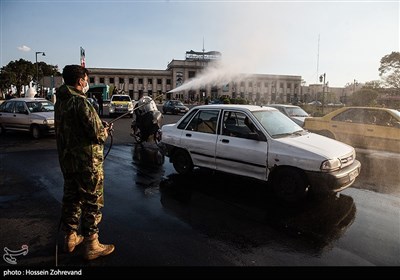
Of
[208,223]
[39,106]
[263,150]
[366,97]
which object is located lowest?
[208,223]

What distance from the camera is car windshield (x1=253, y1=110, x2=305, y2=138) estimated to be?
5246 millimetres

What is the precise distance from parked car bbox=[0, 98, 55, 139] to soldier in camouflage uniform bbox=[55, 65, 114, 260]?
9.73 m

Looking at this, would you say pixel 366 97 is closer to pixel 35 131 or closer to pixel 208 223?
pixel 35 131

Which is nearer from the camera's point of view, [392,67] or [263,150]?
[263,150]

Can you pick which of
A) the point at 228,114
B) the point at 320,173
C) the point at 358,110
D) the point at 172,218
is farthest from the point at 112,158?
the point at 358,110

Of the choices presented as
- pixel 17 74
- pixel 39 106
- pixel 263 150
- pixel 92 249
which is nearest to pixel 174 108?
pixel 39 106

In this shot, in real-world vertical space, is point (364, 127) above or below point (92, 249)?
above

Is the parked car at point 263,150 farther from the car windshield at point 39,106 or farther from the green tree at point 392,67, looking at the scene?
the green tree at point 392,67

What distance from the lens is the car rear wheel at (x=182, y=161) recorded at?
6.26 m

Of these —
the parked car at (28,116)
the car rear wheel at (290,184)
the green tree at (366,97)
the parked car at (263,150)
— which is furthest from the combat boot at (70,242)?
the green tree at (366,97)

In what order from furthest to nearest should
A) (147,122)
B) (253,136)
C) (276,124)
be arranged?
(147,122) → (276,124) → (253,136)

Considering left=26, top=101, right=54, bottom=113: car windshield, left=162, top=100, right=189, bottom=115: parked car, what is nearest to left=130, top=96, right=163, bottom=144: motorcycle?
left=26, top=101, right=54, bottom=113: car windshield

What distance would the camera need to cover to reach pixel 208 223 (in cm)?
404

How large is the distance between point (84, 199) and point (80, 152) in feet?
1.66
